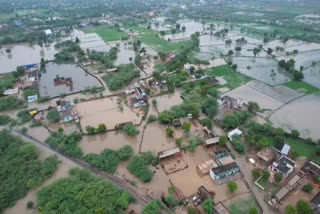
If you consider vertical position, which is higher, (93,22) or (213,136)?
(93,22)

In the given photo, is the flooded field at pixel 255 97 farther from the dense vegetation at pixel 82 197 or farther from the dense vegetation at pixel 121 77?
the dense vegetation at pixel 82 197

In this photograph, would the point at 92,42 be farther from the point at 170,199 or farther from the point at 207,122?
the point at 170,199

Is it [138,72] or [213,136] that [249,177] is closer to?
[213,136]

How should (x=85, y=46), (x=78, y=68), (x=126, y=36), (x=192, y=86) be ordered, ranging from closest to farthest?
(x=192, y=86)
(x=78, y=68)
(x=85, y=46)
(x=126, y=36)

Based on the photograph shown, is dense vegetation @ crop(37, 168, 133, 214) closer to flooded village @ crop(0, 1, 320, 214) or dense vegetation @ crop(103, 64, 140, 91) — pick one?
flooded village @ crop(0, 1, 320, 214)

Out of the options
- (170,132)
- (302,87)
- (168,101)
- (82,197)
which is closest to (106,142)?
(170,132)

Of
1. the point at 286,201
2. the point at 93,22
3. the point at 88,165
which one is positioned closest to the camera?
the point at 286,201

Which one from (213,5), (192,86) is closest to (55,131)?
(192,86)

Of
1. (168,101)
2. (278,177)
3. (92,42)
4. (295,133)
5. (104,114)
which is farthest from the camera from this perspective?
(92,42)

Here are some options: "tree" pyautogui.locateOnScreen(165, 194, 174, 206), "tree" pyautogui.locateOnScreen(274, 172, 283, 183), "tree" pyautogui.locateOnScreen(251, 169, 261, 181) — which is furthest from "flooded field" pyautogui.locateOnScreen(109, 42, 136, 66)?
"tree" pyautogui.locateOnScreen(274, 172, 283, 183)
